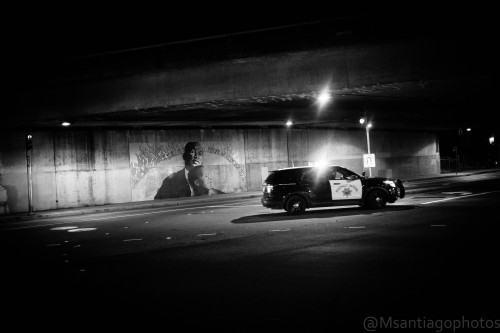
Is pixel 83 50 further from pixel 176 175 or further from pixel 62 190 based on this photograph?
pixel 176 175

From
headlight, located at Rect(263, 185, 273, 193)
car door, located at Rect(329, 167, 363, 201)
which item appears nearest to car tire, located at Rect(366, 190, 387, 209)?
car door, located at Rect(329, 167, 363, 201)

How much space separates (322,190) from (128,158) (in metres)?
16.4

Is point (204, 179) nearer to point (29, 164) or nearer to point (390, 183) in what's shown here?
point (29, 164)

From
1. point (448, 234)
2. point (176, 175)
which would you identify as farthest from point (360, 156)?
point (448, 234)

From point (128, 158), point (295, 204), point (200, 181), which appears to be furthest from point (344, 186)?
point (200, 181)

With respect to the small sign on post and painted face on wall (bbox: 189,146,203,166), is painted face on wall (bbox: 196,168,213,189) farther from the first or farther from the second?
the small sign on post

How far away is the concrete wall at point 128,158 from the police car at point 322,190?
48.5ft

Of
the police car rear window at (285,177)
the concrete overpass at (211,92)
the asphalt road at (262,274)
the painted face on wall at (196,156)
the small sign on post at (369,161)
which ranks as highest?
the concrete overpass at (211,92)

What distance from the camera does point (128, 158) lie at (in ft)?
107

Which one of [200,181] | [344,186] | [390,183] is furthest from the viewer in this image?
[200,181]

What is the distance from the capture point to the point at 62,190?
2970 cm

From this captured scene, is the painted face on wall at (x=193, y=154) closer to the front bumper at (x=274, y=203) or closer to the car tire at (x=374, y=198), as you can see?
the front bumper at (x=274, y=203)

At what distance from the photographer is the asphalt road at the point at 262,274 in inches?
268

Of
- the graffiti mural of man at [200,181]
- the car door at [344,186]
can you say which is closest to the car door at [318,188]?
the car door at [344,186]
